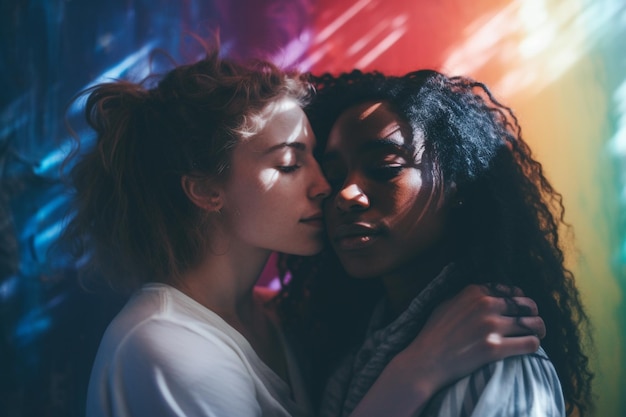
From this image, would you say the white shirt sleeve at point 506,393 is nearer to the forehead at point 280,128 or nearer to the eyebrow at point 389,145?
the eyebrow at point 389,145

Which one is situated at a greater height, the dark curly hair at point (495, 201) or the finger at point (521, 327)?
the dark curly hair at point (495, 201)

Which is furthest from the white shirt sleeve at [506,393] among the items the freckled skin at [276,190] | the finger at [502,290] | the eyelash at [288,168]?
the eyelash at [288,168]

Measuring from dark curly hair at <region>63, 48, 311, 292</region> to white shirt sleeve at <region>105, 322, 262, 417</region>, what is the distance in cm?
26

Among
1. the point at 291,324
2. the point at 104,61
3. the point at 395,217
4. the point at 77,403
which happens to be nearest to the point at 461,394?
the point at 395,217

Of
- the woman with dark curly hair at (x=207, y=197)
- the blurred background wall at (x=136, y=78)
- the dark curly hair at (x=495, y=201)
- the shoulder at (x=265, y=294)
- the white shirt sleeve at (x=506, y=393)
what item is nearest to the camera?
the white shirt sleeve at (x=506, y=393)

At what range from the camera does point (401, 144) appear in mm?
1164

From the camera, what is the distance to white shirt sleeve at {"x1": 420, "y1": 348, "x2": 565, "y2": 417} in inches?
36.2

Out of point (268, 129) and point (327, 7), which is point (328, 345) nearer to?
point (268, 129)

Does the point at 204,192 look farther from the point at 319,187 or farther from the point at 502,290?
the point at 502,290

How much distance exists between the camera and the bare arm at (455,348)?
98cm

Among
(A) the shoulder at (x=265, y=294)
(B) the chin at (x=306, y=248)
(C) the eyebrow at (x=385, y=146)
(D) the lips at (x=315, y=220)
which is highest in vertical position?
(C) the eyebrow at (x=385, y=146)

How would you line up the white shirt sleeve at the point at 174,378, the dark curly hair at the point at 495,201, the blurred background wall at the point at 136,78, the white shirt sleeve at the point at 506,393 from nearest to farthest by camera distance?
the white shirt sleeve at the point at 506,393 < the white shirt sleeve at the point at 174,378 < the dark curly hair at the point at 495,201 < the blurred background wall at the point at 136,78

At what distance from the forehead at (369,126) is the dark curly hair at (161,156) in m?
0.21

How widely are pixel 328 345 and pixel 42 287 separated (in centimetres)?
85
